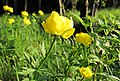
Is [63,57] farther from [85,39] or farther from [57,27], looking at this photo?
[57,27]

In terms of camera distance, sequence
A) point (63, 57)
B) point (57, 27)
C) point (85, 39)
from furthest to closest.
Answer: point (63, 57)
point (85, 39)
point (57, 27)

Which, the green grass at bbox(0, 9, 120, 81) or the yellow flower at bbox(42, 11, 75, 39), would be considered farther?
the green grass at bbox(0, 9, 120, 81)

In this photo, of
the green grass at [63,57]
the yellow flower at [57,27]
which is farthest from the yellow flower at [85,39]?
the yellow flower at [57,27]

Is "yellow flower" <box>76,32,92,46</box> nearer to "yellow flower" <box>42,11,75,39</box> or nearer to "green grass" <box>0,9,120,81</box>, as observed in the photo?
"green grass" <box>0,9,120,81</box>

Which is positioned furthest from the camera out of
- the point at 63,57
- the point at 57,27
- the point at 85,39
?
the point at 63,57

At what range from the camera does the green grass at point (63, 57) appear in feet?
5.36

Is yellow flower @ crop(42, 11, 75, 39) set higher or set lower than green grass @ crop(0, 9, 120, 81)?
higher

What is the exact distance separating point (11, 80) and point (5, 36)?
1.03 metres

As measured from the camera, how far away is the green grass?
5.36ft

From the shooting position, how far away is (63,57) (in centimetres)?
225

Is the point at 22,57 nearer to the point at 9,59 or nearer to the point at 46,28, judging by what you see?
the point at 9,59

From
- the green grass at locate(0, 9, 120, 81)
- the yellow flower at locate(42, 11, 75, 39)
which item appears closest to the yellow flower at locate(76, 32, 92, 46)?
the green grass at locate(0, 9, 120, 81)

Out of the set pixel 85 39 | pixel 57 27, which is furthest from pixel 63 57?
pixel 57 27

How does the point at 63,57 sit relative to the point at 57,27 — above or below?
below
